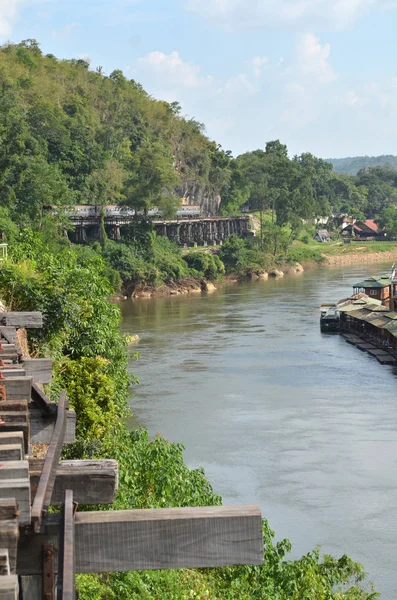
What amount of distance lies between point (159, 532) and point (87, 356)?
17571mm

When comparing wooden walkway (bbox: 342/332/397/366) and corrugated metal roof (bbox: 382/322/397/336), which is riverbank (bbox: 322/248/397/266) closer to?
wooden walkway (bbox: 342/332/397/366)

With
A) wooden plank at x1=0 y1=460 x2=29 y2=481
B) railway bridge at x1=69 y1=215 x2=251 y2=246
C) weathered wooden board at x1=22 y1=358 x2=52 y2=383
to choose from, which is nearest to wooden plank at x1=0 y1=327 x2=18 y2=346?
weathered wooden board at x1=22 y1=358 x2=52 y2=383

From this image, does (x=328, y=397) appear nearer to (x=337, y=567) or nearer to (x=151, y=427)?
(x=151, y=427)

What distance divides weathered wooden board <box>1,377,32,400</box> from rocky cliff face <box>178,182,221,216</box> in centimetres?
9577

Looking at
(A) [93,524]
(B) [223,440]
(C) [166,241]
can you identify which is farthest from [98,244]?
(A) [93,524]

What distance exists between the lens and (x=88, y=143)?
269 ft

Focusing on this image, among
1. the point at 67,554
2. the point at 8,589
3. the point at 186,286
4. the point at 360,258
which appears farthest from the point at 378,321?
the point at 360,258

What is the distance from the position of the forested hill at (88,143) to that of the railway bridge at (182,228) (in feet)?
8.28

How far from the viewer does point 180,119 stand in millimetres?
109375

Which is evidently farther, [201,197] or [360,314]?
[201,197]

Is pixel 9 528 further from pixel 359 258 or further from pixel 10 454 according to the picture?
pixel 359 258

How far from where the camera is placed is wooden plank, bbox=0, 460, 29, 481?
309 centimetres

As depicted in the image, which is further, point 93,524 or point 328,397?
point 328,397

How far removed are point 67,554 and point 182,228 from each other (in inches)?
3488
